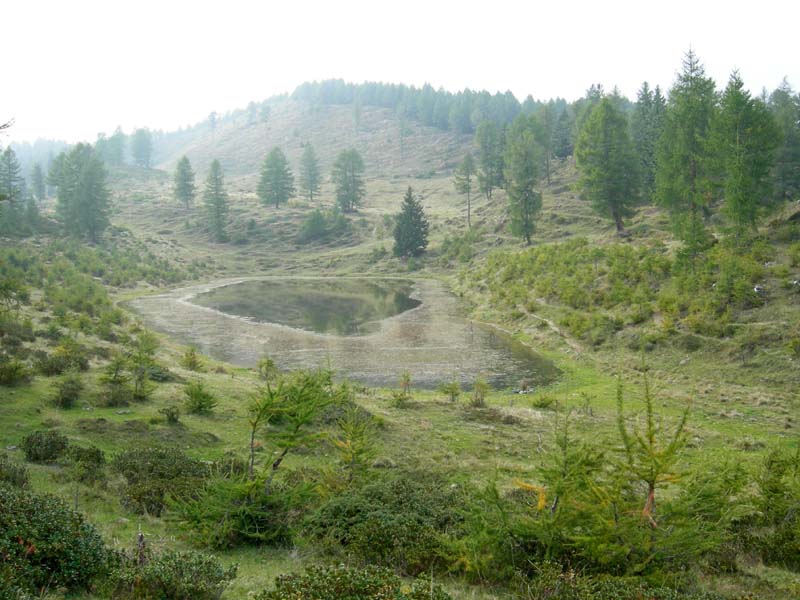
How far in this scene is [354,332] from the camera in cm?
4469

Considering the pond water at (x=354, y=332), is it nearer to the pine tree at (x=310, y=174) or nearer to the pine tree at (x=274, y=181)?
the pine tree at (x=274, y=181)

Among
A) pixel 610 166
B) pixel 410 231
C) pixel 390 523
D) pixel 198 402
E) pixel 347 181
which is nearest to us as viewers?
pixel 390 523

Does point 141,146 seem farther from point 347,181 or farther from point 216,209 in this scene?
point 347,181

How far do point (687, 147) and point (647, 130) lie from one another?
3270 centimetres

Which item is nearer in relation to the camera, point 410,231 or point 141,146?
point 410,231

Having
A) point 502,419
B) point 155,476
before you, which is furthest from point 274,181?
point 155,476

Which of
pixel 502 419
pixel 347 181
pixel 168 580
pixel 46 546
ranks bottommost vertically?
pixel 502 419

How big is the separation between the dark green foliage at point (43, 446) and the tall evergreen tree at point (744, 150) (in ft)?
126

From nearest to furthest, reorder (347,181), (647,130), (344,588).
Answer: (344,588)
(647,130)
(347,181)

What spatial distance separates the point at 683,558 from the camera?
28.8 ft

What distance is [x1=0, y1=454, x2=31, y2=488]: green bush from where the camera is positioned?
10.5m

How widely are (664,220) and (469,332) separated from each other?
25.2m

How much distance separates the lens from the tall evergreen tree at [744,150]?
3525 cm

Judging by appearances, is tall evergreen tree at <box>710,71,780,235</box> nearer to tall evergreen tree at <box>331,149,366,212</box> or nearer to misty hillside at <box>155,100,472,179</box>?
tall evergreen tree at <box>331,149,366,212</box>
